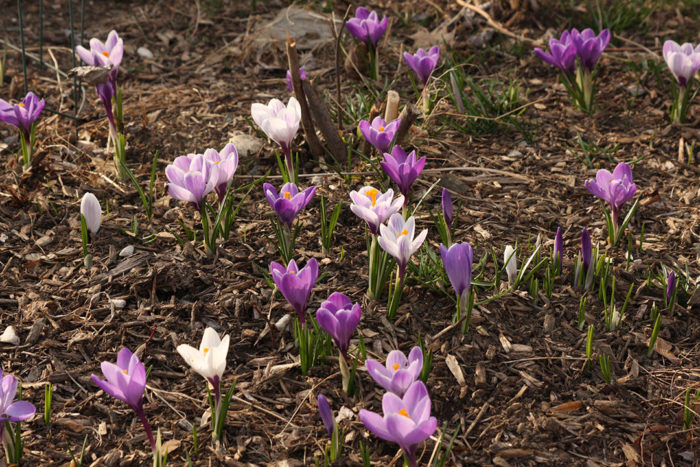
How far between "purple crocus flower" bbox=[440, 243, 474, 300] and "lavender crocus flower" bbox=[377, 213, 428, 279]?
0.08 meters

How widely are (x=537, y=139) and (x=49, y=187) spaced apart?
2031mm

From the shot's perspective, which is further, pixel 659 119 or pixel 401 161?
pixel 659 119

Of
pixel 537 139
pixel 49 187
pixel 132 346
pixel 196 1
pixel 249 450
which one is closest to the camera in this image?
pixel 249 450

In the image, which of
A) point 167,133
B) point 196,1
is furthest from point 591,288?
point 196,1

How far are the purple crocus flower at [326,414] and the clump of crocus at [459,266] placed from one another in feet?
1.73

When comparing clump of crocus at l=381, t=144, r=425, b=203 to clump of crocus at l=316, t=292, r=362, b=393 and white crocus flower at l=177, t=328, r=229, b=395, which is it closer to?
clump of crocus at l=316, t=292, r=362, b=393

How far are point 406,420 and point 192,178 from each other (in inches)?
43.3

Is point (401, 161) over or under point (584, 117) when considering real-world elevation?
over

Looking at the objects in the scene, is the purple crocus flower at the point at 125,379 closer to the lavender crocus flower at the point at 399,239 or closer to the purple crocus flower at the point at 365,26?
the lavender crocus flower at the point at 399,239

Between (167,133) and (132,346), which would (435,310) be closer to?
(132,346)

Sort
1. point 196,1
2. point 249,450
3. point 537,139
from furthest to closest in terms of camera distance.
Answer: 1. point 196,1
2. point 537,139
3. point 249,450

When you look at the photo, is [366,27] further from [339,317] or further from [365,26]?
[339,317]

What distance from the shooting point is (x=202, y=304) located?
7.69 feet

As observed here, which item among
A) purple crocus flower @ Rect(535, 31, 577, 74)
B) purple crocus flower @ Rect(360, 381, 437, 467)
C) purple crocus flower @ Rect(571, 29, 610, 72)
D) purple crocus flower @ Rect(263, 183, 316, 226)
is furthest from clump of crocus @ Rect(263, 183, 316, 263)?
purple crocus flower @ Rect(571, 29, 610, 72)
